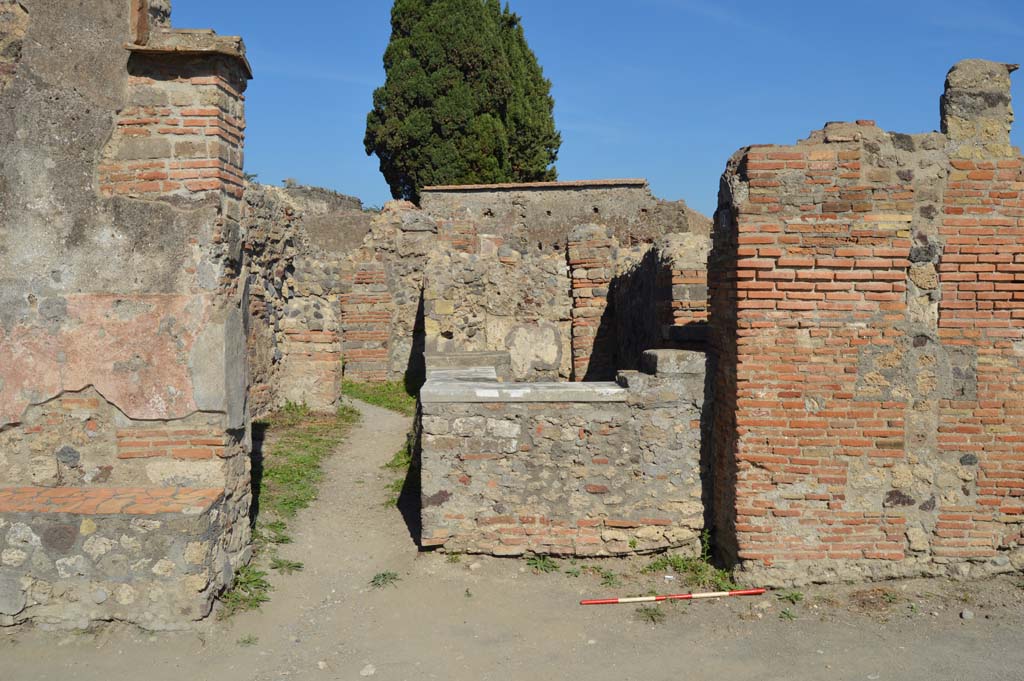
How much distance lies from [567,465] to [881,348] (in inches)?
84.8

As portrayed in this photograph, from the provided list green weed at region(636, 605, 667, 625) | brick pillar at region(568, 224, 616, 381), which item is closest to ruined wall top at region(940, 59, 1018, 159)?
green weed at region(636, 605, 667, 625)

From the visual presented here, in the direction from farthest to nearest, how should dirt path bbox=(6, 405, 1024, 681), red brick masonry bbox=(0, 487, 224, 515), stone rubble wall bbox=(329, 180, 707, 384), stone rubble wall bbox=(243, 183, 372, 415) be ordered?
stone rubble wall bbox=(329, 180, 707, 384) < stone rubble wall bbox=(243, 183, 372, 415) < red brick masonry bbox=(0, 487, 224, 515) < dirt path bbox=(6, 405, 1024, 681)

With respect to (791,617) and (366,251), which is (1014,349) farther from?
(366,251)

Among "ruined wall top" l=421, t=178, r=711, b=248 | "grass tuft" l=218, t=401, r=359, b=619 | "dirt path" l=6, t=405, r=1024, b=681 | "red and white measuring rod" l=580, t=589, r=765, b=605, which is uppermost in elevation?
"ruined wall top" l=421, t=178, r=711, b=248

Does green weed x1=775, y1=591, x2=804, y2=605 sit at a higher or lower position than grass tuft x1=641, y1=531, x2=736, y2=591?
lower

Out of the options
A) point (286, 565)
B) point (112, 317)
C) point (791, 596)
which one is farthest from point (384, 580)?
point (791, 596)

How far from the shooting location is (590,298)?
10375 mm

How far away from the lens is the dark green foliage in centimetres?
2361

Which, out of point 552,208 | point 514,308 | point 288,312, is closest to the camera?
point 288,312

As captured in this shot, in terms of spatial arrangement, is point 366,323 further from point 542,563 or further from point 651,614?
point 651,614

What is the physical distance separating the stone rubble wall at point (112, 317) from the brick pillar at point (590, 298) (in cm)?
649

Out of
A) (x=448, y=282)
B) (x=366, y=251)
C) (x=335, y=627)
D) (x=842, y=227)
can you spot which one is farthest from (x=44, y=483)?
(x=366, y=251)

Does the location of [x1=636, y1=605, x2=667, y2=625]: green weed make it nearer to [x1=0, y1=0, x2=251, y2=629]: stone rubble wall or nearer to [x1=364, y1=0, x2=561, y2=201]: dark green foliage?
[x1=0, y1=0, x2=251, y2=629]: stone rubble wall

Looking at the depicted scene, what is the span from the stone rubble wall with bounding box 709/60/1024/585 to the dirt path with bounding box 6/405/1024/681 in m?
0.36
